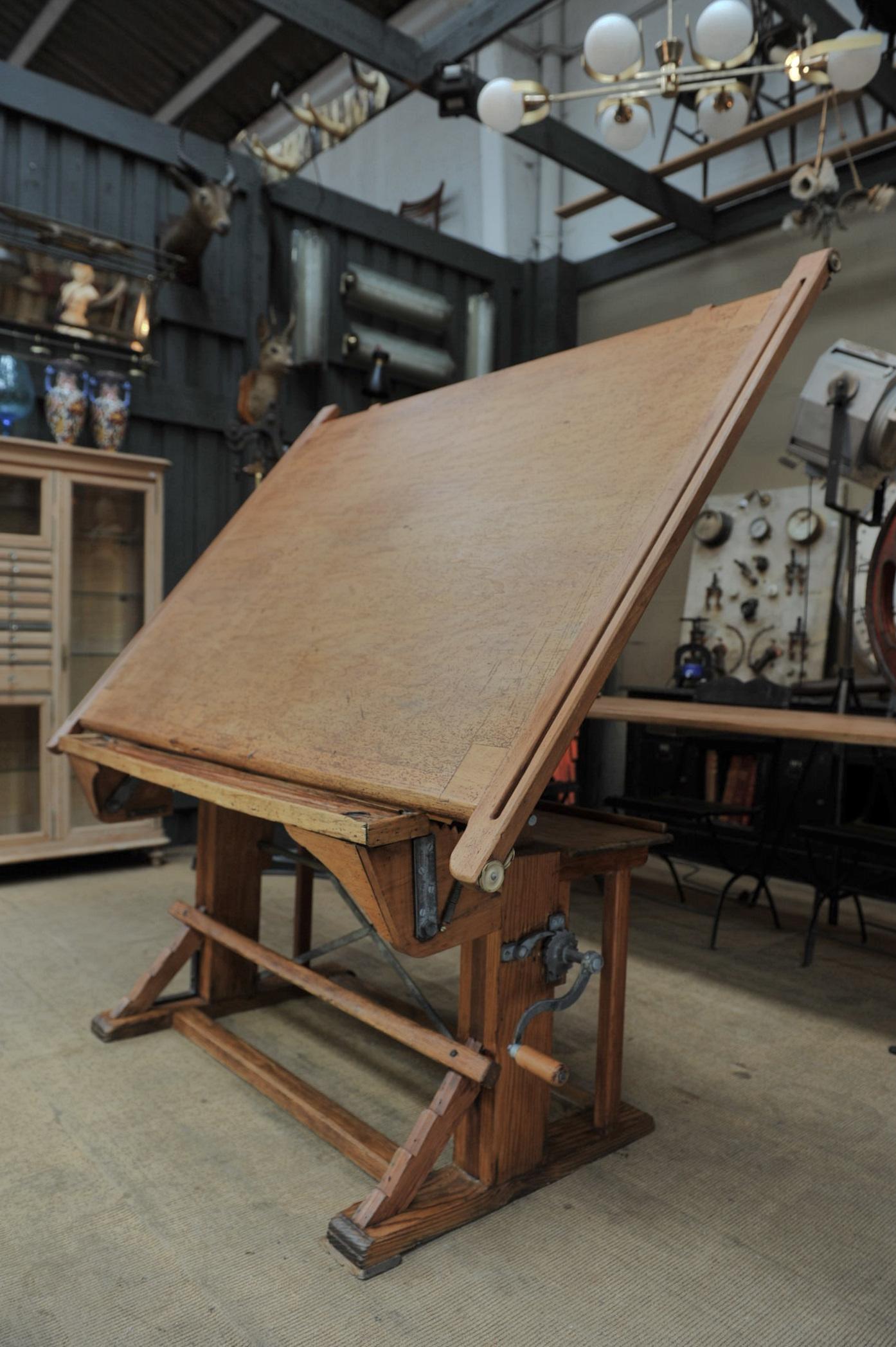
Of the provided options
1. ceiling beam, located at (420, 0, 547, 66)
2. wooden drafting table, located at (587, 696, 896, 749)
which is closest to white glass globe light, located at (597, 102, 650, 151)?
ceiling beam, located at (420, 0, 547, 66)

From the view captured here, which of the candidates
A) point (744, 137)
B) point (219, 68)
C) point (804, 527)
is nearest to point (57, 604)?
point (804, 527)

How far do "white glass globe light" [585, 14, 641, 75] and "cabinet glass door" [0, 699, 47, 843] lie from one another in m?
3.33

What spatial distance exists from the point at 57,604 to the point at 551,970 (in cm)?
313

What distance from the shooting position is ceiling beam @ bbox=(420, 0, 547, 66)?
4.05m

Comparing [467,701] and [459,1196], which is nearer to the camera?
[467,701]

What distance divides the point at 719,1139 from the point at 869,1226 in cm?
36

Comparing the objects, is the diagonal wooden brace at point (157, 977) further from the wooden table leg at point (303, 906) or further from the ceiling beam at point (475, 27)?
the ceiling beam at point (475, 27)

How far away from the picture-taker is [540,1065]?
5.03ft

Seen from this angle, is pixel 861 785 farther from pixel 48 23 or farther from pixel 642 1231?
pixel 48 23

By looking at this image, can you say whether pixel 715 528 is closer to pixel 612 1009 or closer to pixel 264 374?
pixel 264 374

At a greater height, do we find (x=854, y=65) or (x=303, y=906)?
(x=854, y=65)

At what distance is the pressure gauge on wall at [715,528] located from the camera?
17.4ft

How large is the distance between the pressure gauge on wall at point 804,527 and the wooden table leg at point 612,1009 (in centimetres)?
344

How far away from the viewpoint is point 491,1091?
1.72m
